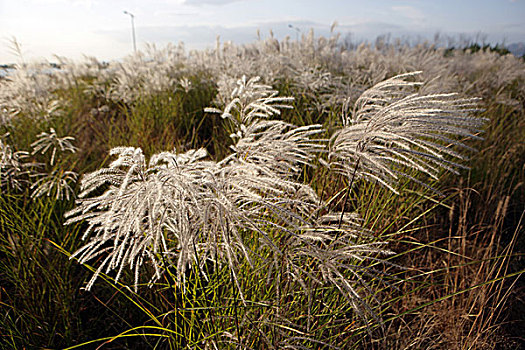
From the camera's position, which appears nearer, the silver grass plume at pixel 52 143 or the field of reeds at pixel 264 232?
the field of reeds at pixel 264 232

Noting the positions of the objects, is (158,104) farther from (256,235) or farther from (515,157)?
(515,157)

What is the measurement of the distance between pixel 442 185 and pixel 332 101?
1.38m

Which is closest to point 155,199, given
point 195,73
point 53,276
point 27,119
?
point 53,276

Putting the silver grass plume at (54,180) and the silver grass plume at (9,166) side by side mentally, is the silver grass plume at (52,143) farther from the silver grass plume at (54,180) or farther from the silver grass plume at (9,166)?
the silver grass plume at (9,166)

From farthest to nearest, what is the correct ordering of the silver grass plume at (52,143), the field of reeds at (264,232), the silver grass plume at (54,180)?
the silver grass plume at (52,143)
the silver grass plume at (54,180)
the field of reeds at (264,232)

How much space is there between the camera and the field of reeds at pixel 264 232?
1.00 meters

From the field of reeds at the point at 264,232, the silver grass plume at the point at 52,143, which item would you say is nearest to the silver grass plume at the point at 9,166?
the field of reeds at the point at 264,232

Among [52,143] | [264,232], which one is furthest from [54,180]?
[264,232]

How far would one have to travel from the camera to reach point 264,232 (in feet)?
3.35

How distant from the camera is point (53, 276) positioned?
79.4 inches

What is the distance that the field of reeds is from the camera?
1005mm

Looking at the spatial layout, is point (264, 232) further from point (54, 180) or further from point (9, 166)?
point (9, 166)

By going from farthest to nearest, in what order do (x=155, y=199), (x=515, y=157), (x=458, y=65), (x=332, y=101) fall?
(x=458, y=65)
(x=515, y=157)
(x=332, y=101)
(x=155, y=199)

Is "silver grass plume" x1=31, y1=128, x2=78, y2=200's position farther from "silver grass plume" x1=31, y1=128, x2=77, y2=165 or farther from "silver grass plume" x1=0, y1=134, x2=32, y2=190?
"silver grass plume" x1=0, y1=134, x2=32, y2=190
